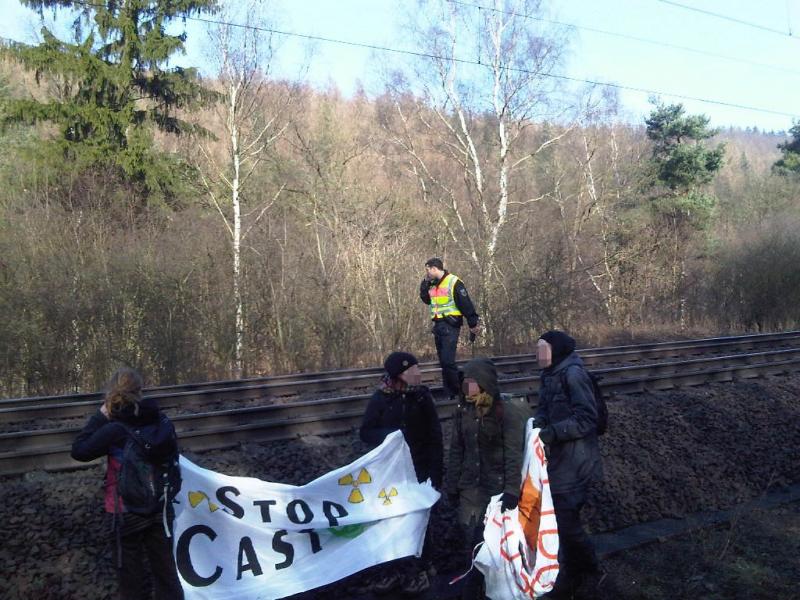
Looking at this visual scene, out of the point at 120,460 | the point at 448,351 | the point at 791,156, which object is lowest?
the point at 120,460

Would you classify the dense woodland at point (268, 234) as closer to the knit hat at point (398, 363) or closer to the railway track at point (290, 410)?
the railway track at point (290, 410)

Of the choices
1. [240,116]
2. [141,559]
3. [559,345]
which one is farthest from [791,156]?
[141,559]

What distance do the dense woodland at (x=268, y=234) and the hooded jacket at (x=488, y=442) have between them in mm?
11201

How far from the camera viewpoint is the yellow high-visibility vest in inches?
394

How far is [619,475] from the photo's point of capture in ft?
26.5

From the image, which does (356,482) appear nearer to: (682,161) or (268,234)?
(268,234)

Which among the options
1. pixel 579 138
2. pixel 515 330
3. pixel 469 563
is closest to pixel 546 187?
pixel 579 138

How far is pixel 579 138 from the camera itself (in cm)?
3625

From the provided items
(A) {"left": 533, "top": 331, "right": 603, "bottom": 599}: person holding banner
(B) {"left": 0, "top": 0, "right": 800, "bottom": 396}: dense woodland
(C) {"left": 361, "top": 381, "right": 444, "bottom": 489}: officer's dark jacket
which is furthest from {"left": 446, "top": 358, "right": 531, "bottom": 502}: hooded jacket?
(B) {"left": 0, "top": 0, "right": 800, "bottom": 396}: dense woodland

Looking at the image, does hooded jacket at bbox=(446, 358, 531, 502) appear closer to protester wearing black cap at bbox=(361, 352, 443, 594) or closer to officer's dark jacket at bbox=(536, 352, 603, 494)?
officer's dark jacket at bbox=(536, 352, 603, 494)

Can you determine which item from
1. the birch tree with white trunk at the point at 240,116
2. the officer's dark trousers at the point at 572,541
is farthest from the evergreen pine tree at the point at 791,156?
the officer's dark trousers at the point at 572,541

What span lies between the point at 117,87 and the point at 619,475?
A: 1809 cm

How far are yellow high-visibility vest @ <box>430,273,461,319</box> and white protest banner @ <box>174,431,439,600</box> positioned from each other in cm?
408

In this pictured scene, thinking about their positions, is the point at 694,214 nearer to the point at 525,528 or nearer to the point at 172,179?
the point at 172,179
